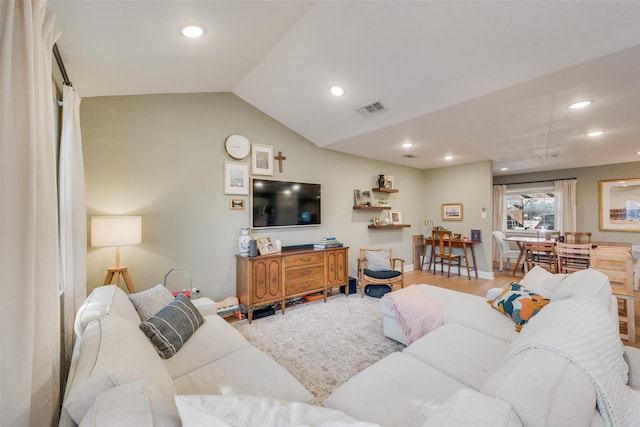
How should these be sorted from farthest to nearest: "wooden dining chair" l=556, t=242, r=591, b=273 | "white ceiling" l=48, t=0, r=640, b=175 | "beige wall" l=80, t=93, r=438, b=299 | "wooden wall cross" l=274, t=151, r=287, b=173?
1. "wooden dining chair" l=556, t=242, r=591, b=273
2. "wooden wall cross" l=274, t=151, r=287, b=173
3. "beige wall" l=80, t=93, r=438, b=299
4. "white ceiling" l=48, t=0, r=640, b=175

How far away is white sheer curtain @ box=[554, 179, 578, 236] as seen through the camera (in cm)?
583

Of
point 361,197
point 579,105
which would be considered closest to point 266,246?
point 361,197

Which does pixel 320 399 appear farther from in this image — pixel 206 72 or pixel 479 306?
pixel 206 72

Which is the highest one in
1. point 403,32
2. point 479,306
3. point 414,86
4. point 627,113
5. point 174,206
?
point 403,32

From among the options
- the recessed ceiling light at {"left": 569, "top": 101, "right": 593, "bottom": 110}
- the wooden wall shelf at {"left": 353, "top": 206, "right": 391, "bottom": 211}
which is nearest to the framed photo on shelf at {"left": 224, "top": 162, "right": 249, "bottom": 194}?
the wooden wall shelf at {"left": 353, "top": 206, "right": 391, "bottom": 211}

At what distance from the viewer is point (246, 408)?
760mm

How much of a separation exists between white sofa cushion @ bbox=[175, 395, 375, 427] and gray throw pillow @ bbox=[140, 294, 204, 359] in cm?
115

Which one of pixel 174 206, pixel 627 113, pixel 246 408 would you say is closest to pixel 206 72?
pixel 174 206

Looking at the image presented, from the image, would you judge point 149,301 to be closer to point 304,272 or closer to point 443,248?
point 304,272

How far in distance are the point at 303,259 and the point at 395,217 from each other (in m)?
2.78

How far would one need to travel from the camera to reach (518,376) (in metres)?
0.89

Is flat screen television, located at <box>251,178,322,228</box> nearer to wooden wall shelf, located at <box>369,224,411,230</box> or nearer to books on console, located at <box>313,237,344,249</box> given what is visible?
books on console, located at <box>313,237,344,249</box>

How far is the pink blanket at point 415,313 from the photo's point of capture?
2.32 meters

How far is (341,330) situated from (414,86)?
2722mm
